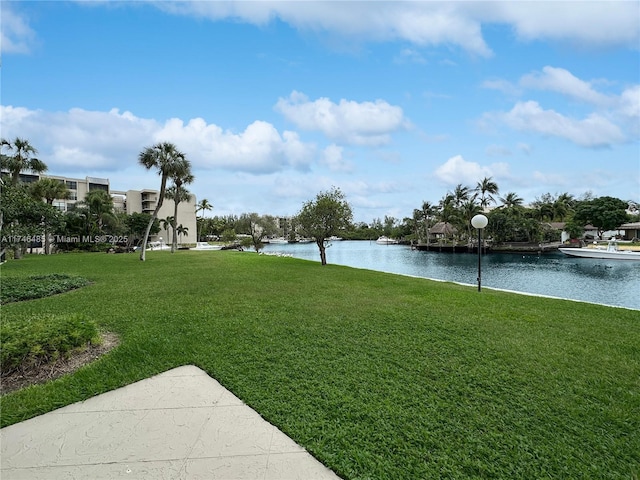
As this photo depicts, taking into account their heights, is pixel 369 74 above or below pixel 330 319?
above

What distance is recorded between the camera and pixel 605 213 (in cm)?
4616

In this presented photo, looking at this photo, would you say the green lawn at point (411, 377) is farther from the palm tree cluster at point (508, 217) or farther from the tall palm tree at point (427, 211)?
the tall palm tree at point (427, 211)

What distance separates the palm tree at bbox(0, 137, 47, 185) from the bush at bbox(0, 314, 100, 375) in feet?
80.7

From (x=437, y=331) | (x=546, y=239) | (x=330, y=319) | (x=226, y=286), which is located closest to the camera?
(x=437, y=331)

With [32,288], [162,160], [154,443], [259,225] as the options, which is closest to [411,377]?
[154,443]

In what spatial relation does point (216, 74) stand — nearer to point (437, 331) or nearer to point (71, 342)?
point (71, 342)

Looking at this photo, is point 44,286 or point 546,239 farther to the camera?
point 546,239

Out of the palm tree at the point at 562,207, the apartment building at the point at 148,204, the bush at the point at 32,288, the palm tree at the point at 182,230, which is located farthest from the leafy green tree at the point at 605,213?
the apartment building at the point at 148,204

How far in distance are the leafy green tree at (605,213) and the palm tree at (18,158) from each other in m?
62.6

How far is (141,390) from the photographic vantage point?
11.1ft

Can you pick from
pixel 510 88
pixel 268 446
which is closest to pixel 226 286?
pixel 268 446

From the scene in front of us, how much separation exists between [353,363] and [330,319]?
76.0 inches

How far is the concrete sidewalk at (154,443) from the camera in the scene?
2275mm

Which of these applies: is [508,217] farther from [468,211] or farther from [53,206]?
[53,206]
